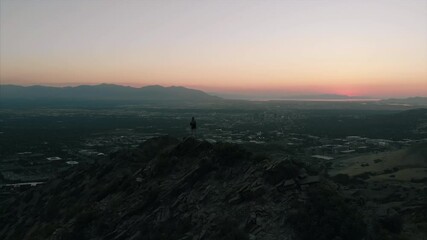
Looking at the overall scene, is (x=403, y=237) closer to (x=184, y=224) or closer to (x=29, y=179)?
(x=184, y=224)

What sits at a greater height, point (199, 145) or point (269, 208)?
point (199, 145)

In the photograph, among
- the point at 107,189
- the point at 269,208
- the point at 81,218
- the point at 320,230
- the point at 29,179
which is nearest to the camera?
the point at 320,230

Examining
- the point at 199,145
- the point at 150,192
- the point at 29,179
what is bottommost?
the point at 29,179

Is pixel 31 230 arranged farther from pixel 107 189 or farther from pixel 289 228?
pixel 289 228

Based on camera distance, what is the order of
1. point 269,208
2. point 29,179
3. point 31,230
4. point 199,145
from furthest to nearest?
point 29,179 → point 31,230 → point 199,145 → point 269,208

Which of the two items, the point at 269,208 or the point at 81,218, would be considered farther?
the point at 81,218

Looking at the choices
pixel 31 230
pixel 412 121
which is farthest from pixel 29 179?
pixel 412 121
